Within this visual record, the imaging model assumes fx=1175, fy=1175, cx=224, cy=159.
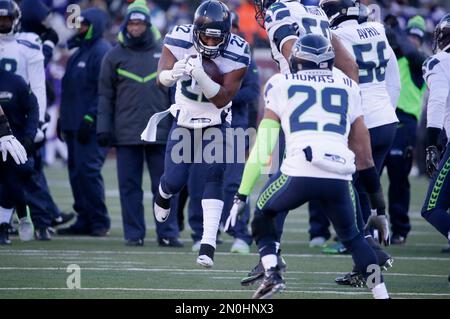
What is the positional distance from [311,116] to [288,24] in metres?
1.63

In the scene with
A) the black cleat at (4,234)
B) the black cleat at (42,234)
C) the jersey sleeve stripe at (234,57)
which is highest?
the jersey sleeve stripe at (234,57)

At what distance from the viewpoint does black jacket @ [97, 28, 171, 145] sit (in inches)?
453

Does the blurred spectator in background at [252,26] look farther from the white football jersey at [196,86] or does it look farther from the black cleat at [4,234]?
the white football jersey at [196,86]

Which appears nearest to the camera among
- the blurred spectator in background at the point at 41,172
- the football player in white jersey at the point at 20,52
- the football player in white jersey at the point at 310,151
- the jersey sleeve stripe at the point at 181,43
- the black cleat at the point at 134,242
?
the football player in white jersey at the point at 310,151

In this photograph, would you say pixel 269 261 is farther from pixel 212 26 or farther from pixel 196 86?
pixel 212 26

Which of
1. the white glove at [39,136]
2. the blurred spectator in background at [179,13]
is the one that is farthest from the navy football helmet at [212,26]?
the blurred spectator in background at [179,13]

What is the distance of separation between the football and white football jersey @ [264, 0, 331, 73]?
1.61 feet

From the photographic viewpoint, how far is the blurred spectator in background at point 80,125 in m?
12.5

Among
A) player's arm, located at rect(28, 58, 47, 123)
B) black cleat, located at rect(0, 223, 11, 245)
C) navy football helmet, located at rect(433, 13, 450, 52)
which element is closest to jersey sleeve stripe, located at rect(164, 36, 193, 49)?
navy football helmet, located at rect(433, 13, 450, 52)

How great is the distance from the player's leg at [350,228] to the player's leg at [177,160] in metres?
2.07

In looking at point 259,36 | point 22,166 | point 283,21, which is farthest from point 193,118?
point 259,36

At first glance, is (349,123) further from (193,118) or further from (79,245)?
(79,245)

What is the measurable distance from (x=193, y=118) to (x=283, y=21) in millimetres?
1076

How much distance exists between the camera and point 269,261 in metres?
7.26
